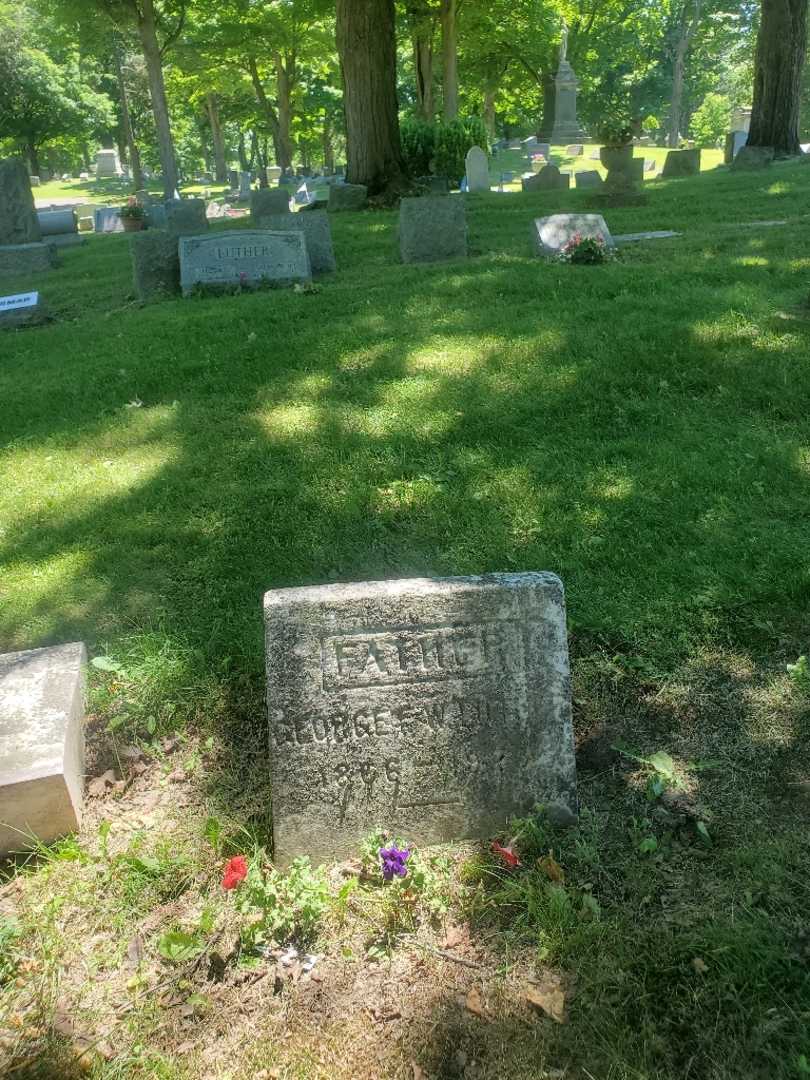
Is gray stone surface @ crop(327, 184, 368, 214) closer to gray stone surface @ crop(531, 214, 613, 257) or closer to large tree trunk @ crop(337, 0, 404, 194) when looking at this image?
large tree trunk @ crop(337, 0, 404, 194)

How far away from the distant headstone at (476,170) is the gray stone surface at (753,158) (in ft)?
25.9

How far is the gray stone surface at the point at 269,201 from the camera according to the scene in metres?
13.3

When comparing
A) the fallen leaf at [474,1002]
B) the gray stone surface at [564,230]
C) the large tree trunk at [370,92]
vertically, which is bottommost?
the fallen leaf at [474,1002]

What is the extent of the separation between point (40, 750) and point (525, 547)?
89.3 inches

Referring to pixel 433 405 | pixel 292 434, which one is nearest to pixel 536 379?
pixel 433 405

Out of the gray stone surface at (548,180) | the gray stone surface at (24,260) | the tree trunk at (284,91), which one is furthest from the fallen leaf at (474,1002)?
the tree trunk at (284,91)

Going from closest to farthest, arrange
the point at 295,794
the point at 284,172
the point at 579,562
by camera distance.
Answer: the point at 295,794, the point at 579,562, the point at 284,172

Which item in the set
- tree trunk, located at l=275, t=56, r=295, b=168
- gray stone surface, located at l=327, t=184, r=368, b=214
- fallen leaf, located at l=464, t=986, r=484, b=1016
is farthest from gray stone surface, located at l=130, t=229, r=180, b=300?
tree trunk, located at l=275, t=56, r=295, b=168

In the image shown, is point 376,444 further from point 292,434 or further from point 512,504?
point 512,504

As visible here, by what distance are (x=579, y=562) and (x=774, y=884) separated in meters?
1.76

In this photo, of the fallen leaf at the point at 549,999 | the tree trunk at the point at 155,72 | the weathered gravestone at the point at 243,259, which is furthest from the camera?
the tree trunk at the point at 155,72

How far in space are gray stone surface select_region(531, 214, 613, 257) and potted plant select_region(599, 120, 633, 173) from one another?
508 centimetres

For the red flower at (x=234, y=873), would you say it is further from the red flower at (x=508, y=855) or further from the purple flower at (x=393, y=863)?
the red flower at (x=508, y=855)

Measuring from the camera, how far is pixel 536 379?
564 centimetres
